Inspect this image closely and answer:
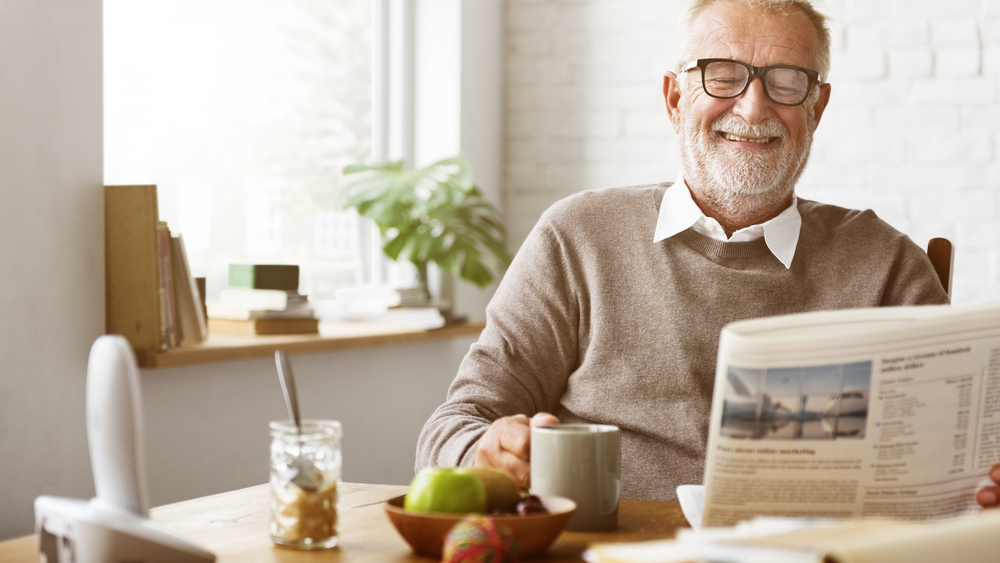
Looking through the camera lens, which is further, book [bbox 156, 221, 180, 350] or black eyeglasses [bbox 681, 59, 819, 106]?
book [bbox 156, 221, 180, 350]

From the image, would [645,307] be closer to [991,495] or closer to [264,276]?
[991,495]

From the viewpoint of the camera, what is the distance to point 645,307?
167cm

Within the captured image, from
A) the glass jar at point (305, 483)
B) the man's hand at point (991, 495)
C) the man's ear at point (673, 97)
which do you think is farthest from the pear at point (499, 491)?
the man's ear at point (673, 97)

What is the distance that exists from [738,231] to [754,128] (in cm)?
19

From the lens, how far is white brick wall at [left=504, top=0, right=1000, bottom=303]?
2.82 m

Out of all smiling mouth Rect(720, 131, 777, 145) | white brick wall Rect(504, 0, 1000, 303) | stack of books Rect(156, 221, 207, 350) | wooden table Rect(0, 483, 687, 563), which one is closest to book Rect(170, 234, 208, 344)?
stack of books Rect(156, 221, 207, 350)

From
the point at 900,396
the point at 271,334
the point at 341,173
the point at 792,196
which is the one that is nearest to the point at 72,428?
the point at 271,334

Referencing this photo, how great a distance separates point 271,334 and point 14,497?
0.76 meters

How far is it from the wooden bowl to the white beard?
39.2 inches

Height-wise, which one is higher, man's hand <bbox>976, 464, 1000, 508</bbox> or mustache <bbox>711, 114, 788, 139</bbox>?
mustache <bbox>711, 114, 788, 139</bbox>

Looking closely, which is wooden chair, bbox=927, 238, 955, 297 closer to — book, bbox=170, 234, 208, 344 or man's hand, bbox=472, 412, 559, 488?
man's hand, bbox=472, 412, 559, 488

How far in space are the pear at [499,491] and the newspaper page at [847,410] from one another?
0.19 metres

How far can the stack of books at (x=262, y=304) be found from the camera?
2439mm

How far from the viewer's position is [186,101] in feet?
8.49
